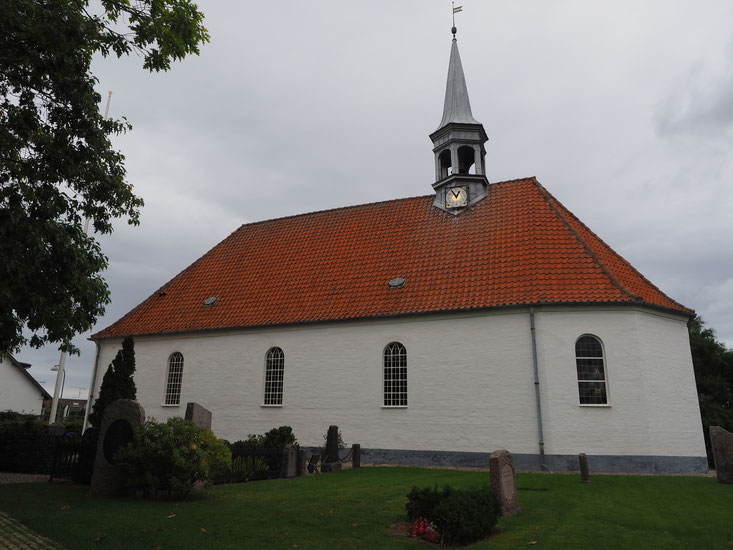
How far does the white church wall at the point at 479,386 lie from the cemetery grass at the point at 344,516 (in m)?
2.54

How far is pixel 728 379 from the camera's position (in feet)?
88.2

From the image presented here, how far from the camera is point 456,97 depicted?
22656mm

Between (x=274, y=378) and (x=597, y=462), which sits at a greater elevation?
(x=274, y=378)

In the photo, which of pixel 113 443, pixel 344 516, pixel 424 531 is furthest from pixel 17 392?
pixel 424 531

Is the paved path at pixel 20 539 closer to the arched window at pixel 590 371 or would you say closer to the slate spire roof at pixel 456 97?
the arched window at pixel 590 371

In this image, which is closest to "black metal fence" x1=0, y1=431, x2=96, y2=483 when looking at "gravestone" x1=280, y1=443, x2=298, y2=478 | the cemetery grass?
the cemetery grass

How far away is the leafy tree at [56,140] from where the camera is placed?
24.8 feet

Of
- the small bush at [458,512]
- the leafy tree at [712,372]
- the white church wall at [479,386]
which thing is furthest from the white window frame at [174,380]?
the leafy tree at [712,372]

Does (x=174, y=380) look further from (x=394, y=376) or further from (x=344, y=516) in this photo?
(x=344, y=516)

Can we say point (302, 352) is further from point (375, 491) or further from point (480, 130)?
point (480, 130)

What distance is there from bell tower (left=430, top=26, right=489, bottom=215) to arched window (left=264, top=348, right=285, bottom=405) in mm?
8759

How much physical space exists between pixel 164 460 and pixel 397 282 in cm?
1046

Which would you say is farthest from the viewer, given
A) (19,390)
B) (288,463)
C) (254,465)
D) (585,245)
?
(19,390)

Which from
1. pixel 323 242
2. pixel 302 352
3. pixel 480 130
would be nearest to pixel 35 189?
pixel 302 352
